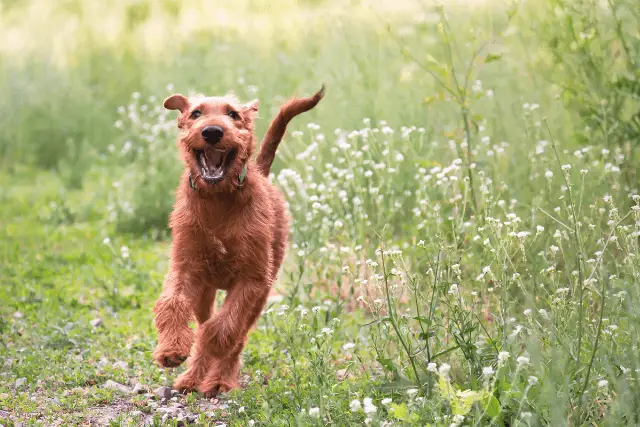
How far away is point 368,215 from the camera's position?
628cm

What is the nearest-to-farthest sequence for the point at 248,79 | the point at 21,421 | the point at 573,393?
the point at 573,393 → the point at 21,421 → the point at 248,79

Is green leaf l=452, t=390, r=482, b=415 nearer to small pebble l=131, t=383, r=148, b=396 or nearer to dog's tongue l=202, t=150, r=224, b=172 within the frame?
dog's tongue l=202, t=150, r=224, b=172

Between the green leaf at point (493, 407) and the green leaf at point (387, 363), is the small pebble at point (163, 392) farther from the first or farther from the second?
the green leaf at point (493, 407)

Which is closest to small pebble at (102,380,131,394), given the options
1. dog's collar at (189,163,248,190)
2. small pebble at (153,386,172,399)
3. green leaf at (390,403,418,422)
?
small pebble at (153,386,172,399)

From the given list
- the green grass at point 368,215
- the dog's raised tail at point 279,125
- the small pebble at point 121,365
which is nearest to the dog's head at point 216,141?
the dog's raised tail at point 279,125

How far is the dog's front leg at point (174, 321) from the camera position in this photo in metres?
3.78

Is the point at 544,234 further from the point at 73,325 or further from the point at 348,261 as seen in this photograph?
the point at 73,325

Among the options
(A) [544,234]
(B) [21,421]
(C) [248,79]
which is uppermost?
(C) [248,79]

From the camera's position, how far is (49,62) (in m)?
11.4

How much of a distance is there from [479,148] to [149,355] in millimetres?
2644

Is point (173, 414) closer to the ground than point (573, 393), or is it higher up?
closer to the ground

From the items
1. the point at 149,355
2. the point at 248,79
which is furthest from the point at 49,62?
the point at 149,355

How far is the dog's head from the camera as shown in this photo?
382 cm

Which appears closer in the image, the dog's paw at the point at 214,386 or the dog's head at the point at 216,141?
the dog's head at the point at 216,141
